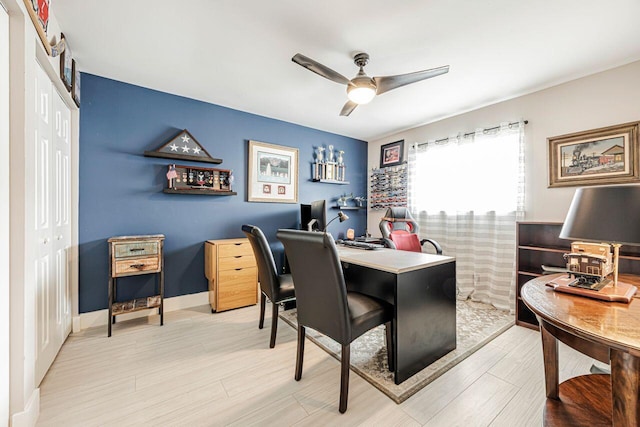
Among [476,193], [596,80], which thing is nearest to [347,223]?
[476,193]

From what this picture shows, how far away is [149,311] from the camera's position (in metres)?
2.82

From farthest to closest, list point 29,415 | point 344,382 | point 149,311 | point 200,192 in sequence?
1. point 200,192
2. point 149,311
3. point 344,382
4. point 29,415

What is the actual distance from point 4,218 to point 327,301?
1.61 m

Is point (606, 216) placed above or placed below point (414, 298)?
above

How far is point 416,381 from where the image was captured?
1685mm

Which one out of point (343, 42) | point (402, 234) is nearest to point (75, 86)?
point (343, 42)

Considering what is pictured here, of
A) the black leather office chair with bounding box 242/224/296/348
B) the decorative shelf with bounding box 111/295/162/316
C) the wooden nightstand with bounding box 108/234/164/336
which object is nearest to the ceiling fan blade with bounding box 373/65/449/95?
the black leather office chair with bounding box 242/224/296/348

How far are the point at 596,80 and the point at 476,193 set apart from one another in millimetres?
1452

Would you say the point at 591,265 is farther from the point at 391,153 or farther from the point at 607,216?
the point at 391,153

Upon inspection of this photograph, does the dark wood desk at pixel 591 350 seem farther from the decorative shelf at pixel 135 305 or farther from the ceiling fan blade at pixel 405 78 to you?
the decorative shelf at pixel 135 305

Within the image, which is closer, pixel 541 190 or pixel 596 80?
pixel 596 80

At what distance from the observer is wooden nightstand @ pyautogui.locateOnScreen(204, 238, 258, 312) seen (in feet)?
9.36

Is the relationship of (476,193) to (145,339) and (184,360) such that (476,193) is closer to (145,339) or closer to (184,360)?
(184,360)

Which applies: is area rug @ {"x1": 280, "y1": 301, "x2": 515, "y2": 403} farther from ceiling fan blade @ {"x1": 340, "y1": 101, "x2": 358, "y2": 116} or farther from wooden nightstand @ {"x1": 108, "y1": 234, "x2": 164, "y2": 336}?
ceiling fan blade @ {"x1": 340, "y1": 101, "x2": 358, "y2": 116}
